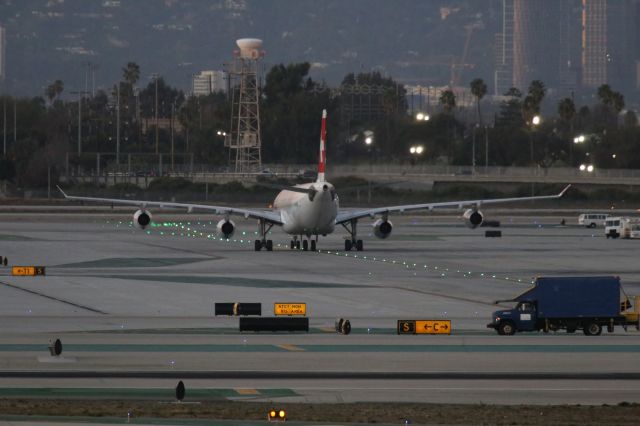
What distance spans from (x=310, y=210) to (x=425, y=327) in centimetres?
3702

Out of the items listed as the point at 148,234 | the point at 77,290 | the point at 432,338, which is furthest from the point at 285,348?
the point at 148,234

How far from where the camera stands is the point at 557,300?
45125 mm

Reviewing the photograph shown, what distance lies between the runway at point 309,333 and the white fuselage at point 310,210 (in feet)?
5.75

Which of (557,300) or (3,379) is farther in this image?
(557,300)

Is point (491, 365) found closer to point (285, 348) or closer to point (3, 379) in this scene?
point (285, 348)

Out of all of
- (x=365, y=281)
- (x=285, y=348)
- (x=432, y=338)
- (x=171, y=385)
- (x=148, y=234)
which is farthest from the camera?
(x=148, y=234)

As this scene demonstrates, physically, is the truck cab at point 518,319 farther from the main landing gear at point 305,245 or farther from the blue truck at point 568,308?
the main landing gear at point 305,245

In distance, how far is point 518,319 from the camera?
45531 millimetres

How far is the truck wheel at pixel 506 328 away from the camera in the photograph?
4541cm

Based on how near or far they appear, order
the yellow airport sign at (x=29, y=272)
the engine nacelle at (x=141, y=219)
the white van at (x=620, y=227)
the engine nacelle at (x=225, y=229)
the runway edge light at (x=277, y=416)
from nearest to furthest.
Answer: the runway edge light at (x=277, y=416) → the yellow airport sign at (x=29, y=272) → the engine nacelle at (x=225, y=229) → the engine nacelle at (x=141, y=219) → the white van at (x=620, y=227)

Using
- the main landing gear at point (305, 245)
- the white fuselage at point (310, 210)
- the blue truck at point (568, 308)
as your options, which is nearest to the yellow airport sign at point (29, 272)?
the white fuselage at point (310, 210)

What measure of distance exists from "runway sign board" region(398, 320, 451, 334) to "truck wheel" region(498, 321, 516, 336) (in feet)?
5.58

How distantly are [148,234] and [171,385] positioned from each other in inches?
2984

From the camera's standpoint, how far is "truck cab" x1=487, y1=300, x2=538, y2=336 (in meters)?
45.4
